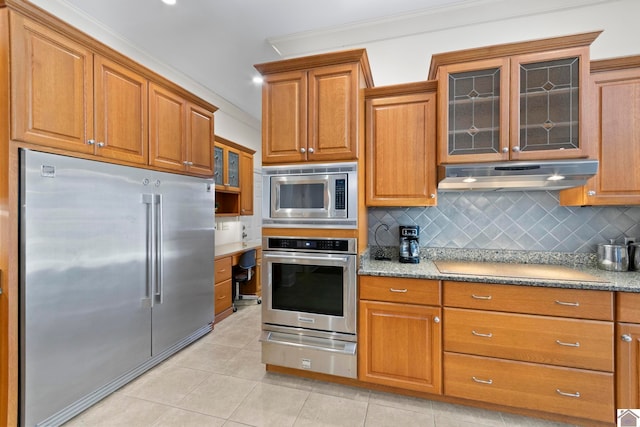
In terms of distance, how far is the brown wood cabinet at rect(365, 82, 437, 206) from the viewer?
7.29 feet

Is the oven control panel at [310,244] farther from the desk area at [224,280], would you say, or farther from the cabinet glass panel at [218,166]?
the cabinet glass panel at [218,166]

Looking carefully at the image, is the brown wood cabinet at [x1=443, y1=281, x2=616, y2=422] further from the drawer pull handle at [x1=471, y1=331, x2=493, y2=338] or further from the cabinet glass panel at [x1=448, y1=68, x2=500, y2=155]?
the cabinet glass panel at [x1=448, y1=68, x2=500, y2=155]

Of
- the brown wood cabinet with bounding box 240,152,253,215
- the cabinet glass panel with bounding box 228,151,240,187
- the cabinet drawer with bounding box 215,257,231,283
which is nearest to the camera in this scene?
the cabinet drawer with bounding box 215,257,231,283

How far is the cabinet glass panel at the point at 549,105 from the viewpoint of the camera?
1892mm

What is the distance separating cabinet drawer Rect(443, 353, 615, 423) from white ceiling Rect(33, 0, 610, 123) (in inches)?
111

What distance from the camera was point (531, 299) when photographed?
5.90 ft

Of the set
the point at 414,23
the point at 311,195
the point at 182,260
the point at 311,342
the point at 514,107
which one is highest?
the point at 414,23

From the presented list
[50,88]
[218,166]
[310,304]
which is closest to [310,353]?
[310,304]

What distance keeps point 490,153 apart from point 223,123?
12.3ft

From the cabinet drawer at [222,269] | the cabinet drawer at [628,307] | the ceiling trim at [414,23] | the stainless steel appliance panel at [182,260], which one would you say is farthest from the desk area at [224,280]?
the cabinet drawer at [628,307]

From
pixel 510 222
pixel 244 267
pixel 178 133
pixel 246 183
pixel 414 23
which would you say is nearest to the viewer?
pixel 510 222

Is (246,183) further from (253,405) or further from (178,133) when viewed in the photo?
(253,405)

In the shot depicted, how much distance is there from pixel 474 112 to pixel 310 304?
1.94 metres

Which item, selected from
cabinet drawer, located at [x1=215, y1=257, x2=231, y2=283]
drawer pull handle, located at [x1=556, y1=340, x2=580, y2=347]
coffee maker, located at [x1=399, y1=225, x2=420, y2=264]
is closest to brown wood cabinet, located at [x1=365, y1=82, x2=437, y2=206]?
coffee maker, located at [x1=399, y1=225, x2=420, y2=264]
